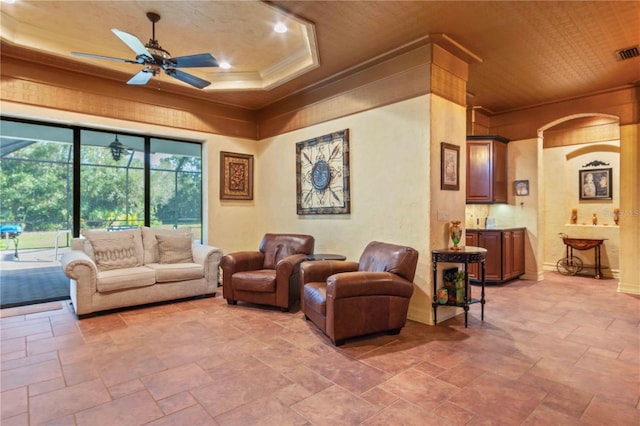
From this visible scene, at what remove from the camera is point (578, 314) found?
399 cm

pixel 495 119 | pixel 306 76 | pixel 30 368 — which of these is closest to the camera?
pixel 30 368

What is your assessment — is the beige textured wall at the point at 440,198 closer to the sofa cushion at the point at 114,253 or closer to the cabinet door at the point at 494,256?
the cabinet door at the point at 494,256

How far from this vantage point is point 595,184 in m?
6.70

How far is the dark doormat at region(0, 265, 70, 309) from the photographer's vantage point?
4352 mm

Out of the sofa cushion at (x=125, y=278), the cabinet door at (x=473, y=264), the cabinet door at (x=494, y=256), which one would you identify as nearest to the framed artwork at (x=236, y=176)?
the sofa cushion at (x=125, y=278)

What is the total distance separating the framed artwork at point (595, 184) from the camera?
21.6ft

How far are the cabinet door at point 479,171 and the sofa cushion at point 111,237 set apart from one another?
545cm

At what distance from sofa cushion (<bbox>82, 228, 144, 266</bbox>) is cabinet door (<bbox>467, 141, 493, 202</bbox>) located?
545 centimetres

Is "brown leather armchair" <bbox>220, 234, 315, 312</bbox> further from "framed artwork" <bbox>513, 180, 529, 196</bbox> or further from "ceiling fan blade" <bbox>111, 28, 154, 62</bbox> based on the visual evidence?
"framed artwork" <bbox>513, 180, 529, 196</bbox>

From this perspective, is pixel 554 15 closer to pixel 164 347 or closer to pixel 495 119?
pixel 495 119

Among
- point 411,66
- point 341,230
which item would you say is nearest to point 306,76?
point 411,66

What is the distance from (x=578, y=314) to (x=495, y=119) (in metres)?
3.95

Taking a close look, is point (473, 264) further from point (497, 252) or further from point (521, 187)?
point (521, 187)

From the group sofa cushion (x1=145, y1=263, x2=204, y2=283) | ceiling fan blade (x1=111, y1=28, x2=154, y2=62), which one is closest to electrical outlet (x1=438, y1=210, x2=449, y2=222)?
sofa cushion (x1=145, y1=263, x2=204, y2=283)
